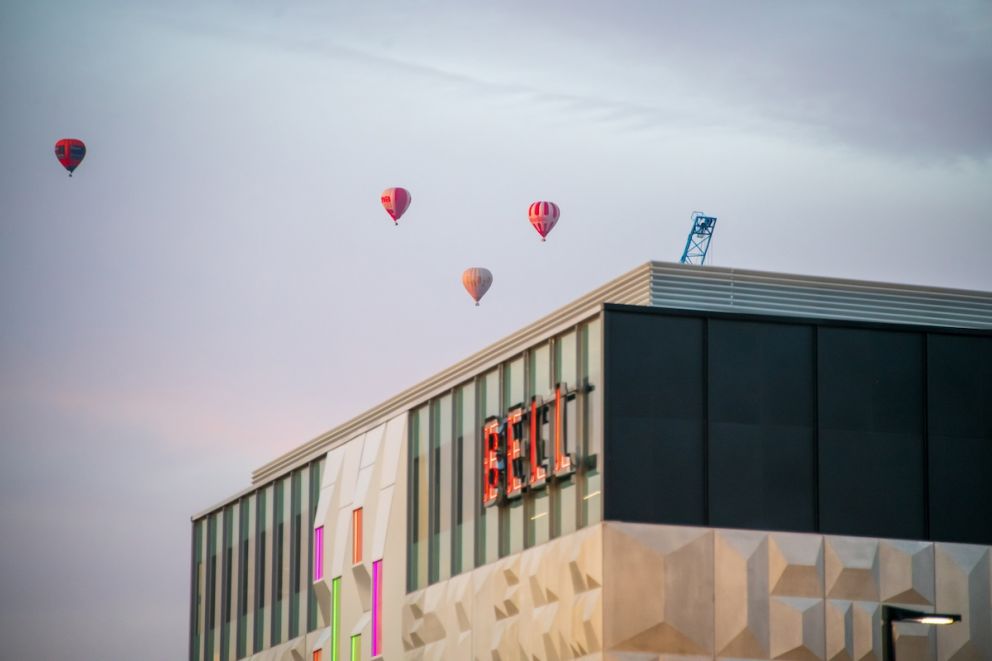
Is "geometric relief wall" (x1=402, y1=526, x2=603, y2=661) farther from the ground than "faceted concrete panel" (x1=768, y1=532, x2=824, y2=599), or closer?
closer

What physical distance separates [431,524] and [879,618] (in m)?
14.5

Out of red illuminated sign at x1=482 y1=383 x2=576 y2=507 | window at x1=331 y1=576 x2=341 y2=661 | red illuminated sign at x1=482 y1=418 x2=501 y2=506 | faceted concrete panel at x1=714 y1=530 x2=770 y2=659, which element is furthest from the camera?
window at x1=331 y1=576 x2=341 y2=661

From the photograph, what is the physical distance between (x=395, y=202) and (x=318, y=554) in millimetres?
27919

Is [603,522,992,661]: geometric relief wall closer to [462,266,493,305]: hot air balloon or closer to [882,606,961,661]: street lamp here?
[882,606,961,661]: street lamp

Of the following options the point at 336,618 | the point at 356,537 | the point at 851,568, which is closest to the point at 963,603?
the point at 851,568

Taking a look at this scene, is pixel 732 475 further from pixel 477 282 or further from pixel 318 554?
pixel 477 282

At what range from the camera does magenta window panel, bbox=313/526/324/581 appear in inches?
2638

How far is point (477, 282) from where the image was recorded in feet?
293

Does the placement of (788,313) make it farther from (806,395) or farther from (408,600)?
(408,600)

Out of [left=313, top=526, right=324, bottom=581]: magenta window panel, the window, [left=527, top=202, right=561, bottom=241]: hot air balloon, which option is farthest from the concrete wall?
[left=527, top=202, right=561, bottom=241]: hot air balloon

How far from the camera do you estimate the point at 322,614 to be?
66.6m

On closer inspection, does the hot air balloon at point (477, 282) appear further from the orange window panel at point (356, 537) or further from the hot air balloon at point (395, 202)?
the orange window panel at point (356, 537)

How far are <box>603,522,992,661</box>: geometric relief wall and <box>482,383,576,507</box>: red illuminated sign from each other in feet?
10.2

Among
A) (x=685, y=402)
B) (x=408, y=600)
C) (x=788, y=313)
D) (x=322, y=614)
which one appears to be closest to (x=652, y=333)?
(x=685, y=402)
